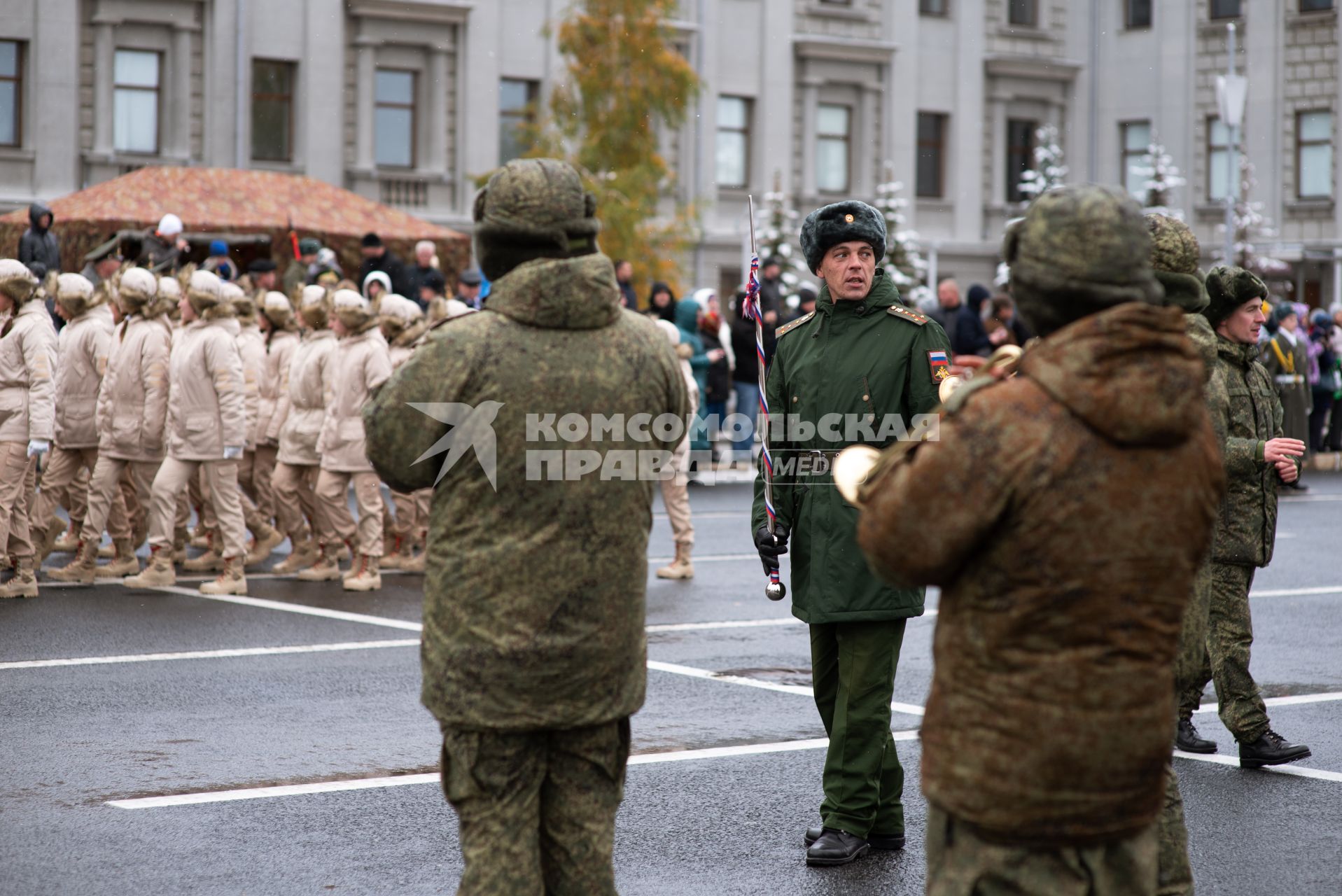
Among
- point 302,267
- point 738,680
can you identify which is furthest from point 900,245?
point 738,680

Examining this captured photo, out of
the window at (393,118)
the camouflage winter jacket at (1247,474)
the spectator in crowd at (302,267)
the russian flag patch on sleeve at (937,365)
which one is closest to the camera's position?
the russian flag patch on sleeve at (937,365)

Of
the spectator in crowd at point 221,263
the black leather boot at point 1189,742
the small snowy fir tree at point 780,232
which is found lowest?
the black leather boot at point 1189,742

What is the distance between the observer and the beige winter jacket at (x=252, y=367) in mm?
13820

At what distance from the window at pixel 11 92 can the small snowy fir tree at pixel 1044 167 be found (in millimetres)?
23916

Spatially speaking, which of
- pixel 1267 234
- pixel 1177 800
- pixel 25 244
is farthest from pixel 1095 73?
pixel 1177 800

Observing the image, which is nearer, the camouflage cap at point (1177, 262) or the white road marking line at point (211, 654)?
the camouflage cap at point (1177, 262)

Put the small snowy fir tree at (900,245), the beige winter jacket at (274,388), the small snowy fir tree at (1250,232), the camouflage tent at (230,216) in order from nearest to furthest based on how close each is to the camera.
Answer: the beige winter jacket at (274,388), the camouflage tent at (230,216), the small snowy fir tree at (1250,232), the small snowy fir tree at (900,245)

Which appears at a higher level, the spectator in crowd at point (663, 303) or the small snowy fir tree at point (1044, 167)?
the small snowy fir tree at point (1044, 167)

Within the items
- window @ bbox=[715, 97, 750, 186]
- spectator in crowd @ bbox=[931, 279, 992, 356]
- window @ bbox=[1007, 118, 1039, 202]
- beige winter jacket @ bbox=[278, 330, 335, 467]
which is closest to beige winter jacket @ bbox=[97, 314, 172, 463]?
beige winter jacket @ bbox=[278, 330, 335, 467]

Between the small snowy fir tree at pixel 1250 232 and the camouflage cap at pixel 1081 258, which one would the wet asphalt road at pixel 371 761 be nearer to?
the camouflage cap at pixel 1081 258

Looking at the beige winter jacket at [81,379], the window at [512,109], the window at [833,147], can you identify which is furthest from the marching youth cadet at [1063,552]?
the window at [833,147]

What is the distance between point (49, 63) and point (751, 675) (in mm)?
26711

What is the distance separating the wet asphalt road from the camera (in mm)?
5992

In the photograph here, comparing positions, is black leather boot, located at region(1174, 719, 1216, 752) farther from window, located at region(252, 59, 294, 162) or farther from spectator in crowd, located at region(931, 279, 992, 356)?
window, located at region(252, 59, 294, 162)
